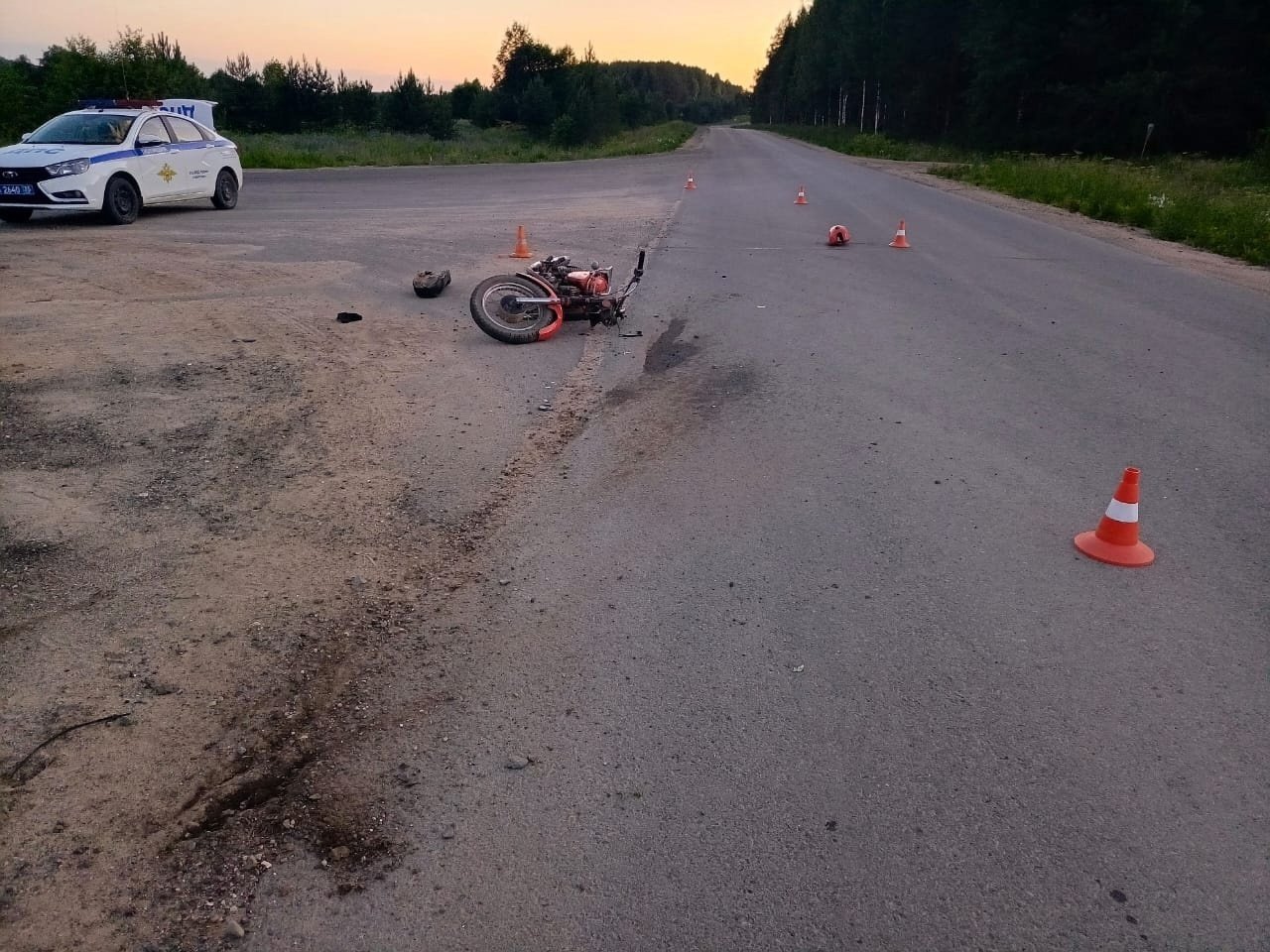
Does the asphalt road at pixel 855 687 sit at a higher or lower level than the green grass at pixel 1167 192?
lower

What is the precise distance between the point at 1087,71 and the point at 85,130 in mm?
41411

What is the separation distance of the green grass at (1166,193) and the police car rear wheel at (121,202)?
1773 cm

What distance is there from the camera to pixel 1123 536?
14.8ft

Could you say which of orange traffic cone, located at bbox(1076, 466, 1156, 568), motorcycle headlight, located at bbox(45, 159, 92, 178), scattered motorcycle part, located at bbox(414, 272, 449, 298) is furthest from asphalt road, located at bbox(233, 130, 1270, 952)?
motorcycle headlight, located at bbox(45, 159, 92, 178)

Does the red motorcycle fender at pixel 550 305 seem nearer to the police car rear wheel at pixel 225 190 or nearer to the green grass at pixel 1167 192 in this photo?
the green grass at pixel 1167 192

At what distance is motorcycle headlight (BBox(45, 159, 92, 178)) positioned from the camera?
14.5 m

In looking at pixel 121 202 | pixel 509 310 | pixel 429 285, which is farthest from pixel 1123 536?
pixel 121 202

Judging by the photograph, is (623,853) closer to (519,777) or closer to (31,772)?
(519,777)

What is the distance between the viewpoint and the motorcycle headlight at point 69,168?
14.5 metres

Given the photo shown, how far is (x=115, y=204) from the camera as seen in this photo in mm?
15500

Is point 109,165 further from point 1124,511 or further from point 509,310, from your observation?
point 1124,511

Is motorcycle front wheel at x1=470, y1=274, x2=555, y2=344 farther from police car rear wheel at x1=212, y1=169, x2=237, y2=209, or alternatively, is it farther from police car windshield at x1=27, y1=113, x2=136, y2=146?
police car rear wheel at x1=212, y1=169, x2=237, y2=209

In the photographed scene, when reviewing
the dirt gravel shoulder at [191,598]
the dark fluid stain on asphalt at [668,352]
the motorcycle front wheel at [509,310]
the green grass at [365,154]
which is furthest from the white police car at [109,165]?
the green grass at [365,154]

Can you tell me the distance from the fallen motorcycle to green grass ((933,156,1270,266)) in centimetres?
1072
